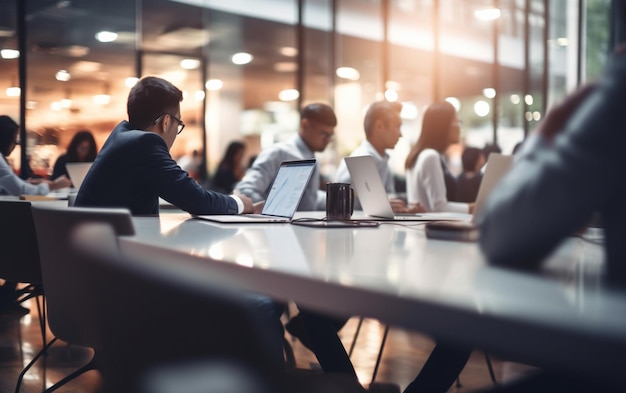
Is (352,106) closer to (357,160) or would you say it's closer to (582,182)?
(357,160)

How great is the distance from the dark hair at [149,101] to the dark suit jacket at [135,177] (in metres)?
0.25

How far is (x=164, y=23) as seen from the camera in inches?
300

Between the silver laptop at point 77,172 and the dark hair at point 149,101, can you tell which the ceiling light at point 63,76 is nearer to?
the silver laptop at point 77,172

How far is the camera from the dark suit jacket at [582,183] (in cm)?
87

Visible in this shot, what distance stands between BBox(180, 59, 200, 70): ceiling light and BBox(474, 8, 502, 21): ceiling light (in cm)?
504

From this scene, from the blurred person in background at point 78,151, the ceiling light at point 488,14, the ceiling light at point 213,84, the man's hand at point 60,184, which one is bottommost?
the man's hand at point 60,184

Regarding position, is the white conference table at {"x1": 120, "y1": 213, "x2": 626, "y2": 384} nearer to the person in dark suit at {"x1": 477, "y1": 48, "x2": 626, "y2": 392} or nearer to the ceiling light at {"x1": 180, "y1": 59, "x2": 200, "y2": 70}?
the person in dark suit at {"x1": 477, "y1": 48, "x2": 626, "y2": 392}

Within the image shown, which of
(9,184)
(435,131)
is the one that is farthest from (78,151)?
(435,131)

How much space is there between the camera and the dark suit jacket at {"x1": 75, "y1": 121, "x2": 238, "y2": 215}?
2398 millimetres

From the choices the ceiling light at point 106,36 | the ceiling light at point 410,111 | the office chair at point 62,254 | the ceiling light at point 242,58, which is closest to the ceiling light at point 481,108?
the ceiling light at point 410,111

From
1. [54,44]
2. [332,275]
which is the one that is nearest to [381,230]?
[332,275]

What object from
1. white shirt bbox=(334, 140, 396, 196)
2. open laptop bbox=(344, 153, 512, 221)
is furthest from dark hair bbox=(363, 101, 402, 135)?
open laptop bbox=(344, 153, 512, 221)

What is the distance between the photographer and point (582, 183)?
0.88 metres

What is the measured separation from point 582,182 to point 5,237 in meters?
2.64
